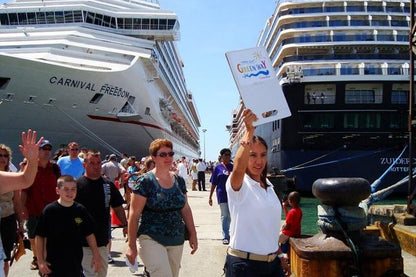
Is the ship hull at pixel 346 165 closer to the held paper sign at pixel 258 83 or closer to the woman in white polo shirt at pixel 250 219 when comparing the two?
the held paper sign at pixel 258 83

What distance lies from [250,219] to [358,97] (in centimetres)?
1920

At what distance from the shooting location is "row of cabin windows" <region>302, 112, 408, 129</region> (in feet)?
66.8

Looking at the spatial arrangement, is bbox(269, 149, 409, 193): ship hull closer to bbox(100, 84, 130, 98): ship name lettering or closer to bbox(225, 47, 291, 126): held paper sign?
bbox(100, 84, 130, 98): ship name lettering

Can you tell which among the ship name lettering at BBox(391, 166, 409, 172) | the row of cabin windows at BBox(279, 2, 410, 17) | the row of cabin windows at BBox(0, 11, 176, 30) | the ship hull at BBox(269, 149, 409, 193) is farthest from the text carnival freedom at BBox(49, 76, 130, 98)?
the ship name lettering at BBox(391, 166, 409, 172)

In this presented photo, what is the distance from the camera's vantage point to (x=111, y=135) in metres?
25.1

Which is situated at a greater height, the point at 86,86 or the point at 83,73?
the point at 83,73

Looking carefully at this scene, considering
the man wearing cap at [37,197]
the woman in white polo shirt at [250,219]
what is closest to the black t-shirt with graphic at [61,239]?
the woman in white polo shirt at [250,219]

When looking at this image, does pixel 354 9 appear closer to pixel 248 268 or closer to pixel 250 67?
pixel 250 67

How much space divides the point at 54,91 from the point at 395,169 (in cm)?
1541

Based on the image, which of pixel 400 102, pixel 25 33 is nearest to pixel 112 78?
pixel 25 33

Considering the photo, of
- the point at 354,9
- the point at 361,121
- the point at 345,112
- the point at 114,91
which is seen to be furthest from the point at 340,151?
the point at 114,91

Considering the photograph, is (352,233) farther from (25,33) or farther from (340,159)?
(25,33)

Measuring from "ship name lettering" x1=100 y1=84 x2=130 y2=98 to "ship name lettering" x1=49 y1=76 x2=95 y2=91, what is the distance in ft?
2.25

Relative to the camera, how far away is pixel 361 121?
20.4 m
